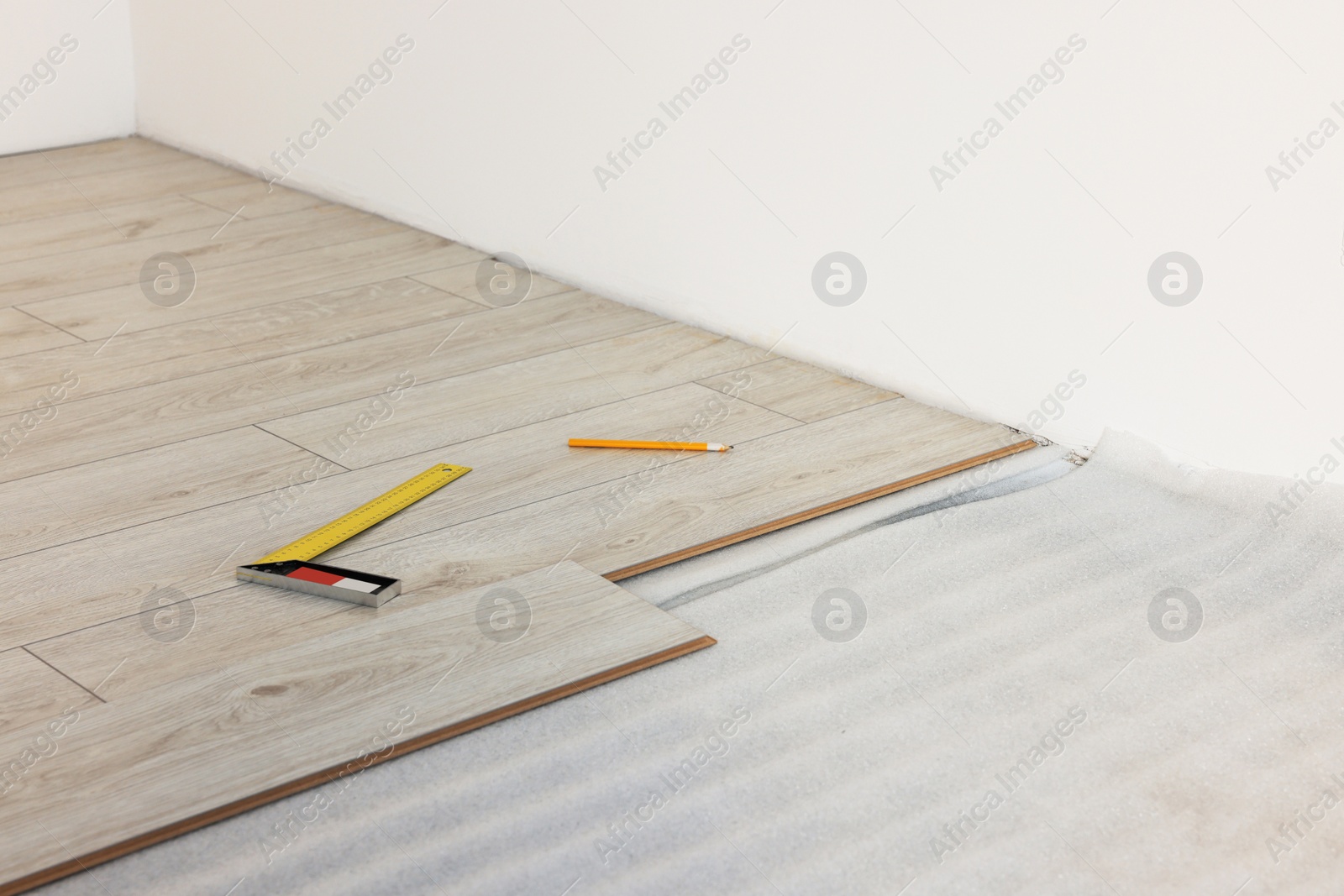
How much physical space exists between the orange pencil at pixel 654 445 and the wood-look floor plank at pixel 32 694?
2.83ft

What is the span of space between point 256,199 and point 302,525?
74.8 inches

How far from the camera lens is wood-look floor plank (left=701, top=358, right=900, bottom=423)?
2135 mm

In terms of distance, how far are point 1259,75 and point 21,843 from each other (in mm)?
1724

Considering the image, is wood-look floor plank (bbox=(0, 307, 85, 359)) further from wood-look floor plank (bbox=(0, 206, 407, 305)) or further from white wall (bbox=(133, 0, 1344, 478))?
white wall (bbox=(133, 0, 1344, 478))

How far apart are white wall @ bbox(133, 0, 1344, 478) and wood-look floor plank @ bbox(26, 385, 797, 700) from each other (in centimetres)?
37

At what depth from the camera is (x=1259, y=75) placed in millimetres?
1588

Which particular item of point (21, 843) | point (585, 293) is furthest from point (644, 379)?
point (21, 843)

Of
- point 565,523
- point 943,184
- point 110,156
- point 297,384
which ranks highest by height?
point 943,184

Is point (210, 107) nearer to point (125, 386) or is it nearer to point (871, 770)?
point (125, 386)

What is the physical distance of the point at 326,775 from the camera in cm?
125

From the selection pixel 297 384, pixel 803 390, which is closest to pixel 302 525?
pixel 297 384

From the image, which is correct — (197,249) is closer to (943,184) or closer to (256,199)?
(256,199)

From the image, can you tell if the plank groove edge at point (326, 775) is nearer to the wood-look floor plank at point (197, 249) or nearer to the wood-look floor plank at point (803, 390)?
the wood-look floor plank at point (803, 390)

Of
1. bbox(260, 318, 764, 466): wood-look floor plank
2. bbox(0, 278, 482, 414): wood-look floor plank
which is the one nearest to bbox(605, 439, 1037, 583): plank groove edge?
bbox(260, 318, 764, 466): wood-look floor plank
